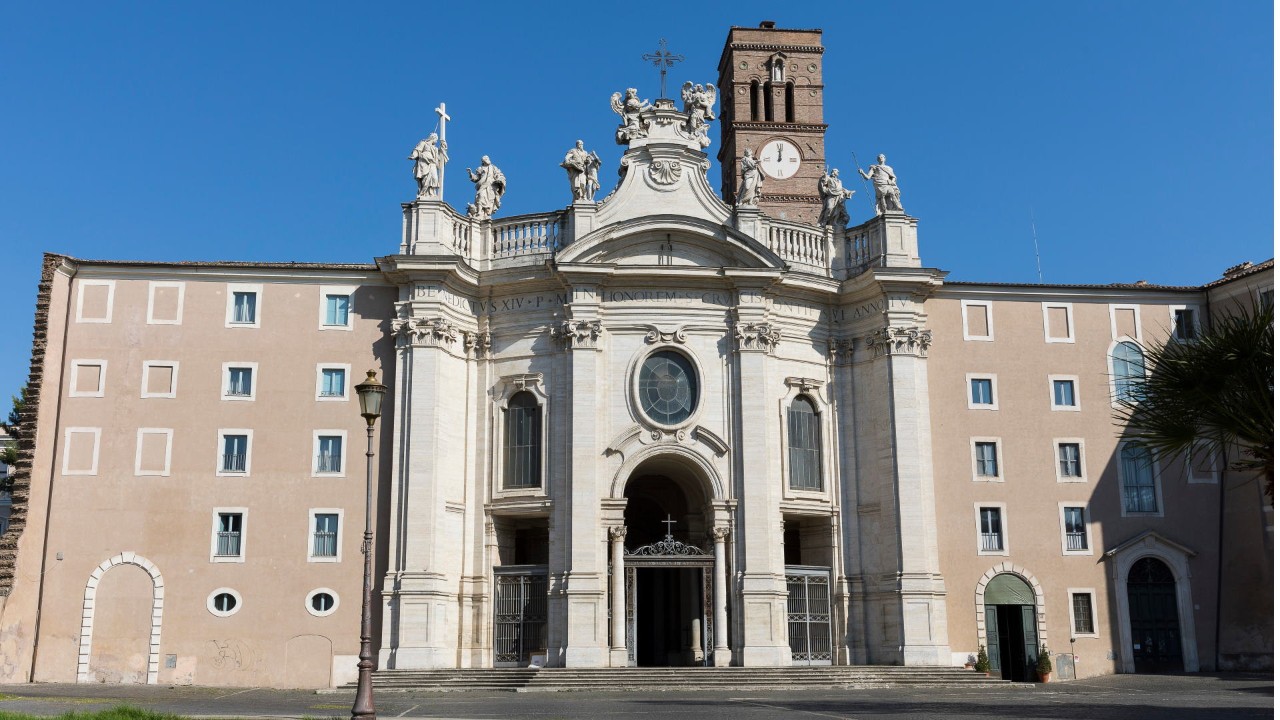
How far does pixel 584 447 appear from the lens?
36.7m

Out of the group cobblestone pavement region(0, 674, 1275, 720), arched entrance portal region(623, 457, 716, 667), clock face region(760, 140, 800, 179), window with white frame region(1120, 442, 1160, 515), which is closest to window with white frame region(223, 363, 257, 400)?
cobblestone pavement region(0, 674, 1275, 720)

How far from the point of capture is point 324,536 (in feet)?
119

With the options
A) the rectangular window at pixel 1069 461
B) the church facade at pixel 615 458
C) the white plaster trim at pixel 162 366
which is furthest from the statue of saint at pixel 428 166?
the rectangular window at pixel 1069 461

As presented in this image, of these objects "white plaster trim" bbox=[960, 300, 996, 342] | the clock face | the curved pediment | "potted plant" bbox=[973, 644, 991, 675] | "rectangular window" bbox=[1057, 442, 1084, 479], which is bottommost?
"potted plant" bbox=[973, 644, 991, 675]

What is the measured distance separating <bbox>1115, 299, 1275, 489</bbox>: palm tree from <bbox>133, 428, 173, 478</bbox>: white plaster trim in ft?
86.9

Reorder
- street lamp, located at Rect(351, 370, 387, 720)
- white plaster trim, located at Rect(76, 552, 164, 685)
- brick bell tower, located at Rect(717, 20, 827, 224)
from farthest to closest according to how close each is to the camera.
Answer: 1. brick bell tower, located at Rect(717, 20, 827, 224)
2. white plaster trim, located at Rect(76, 552, 164, 685)
3. street lamp, located at Rect(351, 370, 387, 720)

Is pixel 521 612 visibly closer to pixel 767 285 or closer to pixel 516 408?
pixel 516 408

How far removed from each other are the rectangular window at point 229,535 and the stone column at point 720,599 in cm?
1359

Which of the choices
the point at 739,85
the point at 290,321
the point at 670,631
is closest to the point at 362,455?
the point at 290,321

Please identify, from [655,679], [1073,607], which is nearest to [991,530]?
[1073,607]

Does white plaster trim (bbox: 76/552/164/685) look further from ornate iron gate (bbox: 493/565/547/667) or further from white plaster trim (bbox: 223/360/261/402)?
ornate iron gate (bbox: 493/565/547/667)

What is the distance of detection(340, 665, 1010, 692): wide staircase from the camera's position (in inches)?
1288

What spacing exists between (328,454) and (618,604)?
9.52 m

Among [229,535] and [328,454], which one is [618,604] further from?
[229,535]
